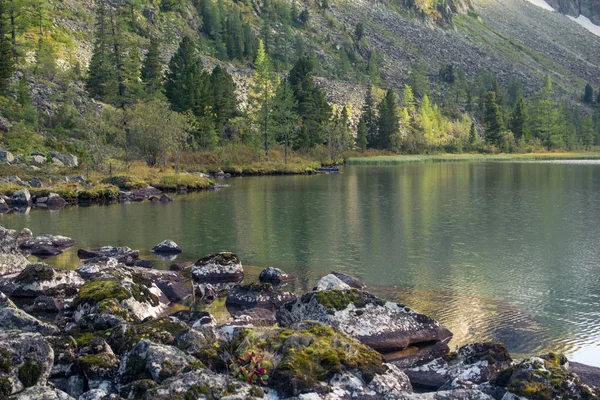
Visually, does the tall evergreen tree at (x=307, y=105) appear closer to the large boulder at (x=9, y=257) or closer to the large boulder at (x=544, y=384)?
the large boulder at (x=9, y=257)

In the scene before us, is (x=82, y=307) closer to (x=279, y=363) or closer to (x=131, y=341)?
(x=131, y=341)

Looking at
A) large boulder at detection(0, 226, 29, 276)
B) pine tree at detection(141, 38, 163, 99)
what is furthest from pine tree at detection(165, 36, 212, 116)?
large boulder at detection(0, 226, 29, 276)

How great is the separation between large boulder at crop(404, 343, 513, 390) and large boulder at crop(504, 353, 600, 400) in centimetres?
124

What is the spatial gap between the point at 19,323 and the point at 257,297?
7.98 m

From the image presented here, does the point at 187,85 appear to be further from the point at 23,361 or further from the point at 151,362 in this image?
the point at 23,361

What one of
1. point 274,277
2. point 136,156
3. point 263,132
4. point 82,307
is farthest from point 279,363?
point 263,132

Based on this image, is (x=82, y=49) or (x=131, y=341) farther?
(x=82, y=49)

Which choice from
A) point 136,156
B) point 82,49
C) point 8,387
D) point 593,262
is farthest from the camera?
point 82,49

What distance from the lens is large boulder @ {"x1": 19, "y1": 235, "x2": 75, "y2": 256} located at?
2934cm

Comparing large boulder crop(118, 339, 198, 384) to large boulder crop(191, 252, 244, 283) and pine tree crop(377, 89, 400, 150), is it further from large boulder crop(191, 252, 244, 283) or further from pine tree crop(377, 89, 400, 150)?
pine tree crop(377, 89, 400, 150)

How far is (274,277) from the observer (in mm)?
22828

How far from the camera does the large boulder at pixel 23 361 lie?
956 cm

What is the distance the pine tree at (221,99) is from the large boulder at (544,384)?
314 ft

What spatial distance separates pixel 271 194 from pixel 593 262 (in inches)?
1473
